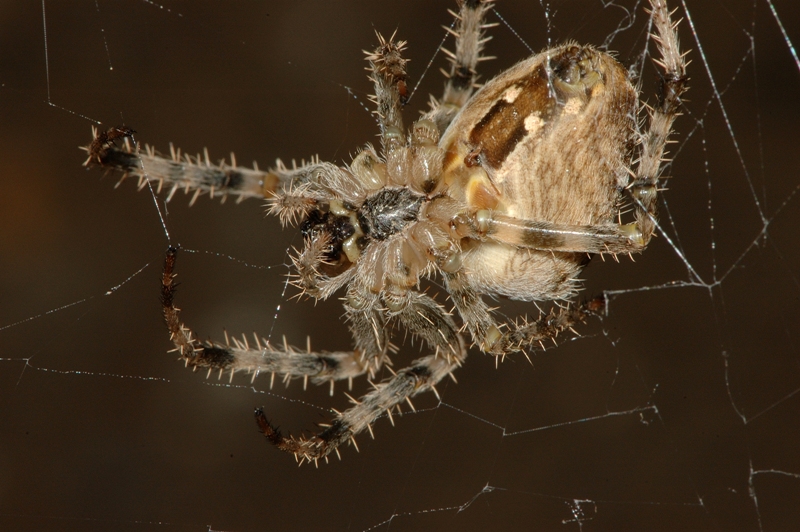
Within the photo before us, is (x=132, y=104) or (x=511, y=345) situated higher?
(x=132, y=104)

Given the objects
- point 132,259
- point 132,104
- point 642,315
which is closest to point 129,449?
point 132,259

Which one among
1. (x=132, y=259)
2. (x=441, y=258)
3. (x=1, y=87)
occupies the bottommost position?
(x=441, y=258)

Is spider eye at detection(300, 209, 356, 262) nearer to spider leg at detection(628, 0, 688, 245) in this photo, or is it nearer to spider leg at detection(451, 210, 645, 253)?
spider leg at detection(451, 210, 645, 253)

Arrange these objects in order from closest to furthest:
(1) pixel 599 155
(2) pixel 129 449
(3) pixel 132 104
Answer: (1) pixel 599 155 < (3) pixel 132 104 < (2) pixel 129 449

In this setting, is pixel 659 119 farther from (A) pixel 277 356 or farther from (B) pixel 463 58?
(A) pixel 277 356

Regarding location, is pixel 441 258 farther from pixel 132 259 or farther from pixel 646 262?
pixel 646 262

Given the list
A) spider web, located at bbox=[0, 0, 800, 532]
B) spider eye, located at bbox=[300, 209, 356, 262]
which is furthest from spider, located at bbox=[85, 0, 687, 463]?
spider web, located at bbox=[0, 0, 800, 532]
